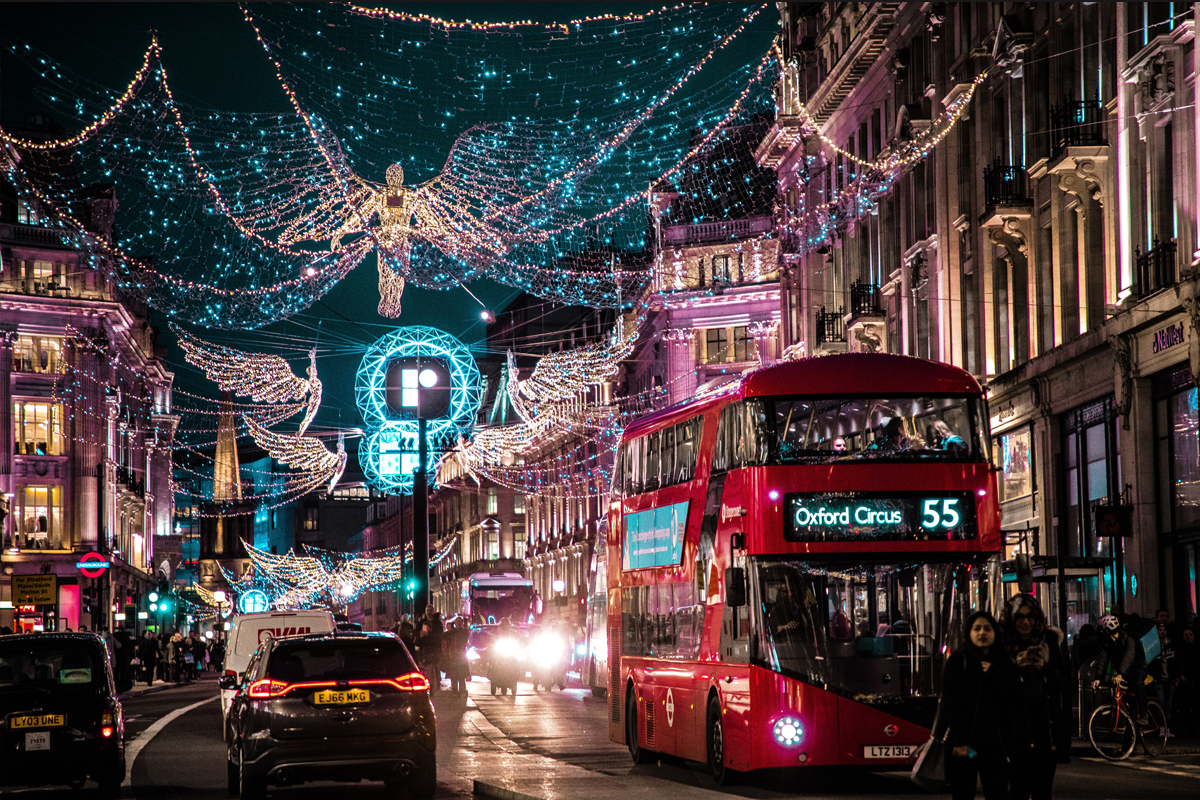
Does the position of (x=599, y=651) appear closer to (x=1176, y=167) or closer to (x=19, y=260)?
(x=1176, y=167)

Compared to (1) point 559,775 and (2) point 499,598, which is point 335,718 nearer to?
(1) point 559,775

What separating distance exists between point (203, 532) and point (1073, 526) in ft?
408

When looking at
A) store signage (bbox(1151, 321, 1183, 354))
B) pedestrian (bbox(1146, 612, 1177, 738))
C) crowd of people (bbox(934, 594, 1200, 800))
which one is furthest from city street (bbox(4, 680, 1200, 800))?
store signage (bbox(1151, 321, 1183, 354))

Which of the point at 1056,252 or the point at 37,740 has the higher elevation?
the point at 1056,252

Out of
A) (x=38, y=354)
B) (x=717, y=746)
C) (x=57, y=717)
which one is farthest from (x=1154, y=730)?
(x=38, y=354)

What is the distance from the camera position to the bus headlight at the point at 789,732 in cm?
1570

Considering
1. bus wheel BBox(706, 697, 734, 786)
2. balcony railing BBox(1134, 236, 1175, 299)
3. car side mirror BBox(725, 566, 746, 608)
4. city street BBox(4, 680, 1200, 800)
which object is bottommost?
city street BBox(4, 680, 1200, 800)

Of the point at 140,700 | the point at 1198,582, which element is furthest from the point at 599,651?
the point at 1198,582

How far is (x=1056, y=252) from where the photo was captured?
3172cm

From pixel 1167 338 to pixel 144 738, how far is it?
55.6ft

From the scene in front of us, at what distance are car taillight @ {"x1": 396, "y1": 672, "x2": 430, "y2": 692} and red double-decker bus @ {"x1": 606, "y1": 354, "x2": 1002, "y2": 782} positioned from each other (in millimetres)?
3014

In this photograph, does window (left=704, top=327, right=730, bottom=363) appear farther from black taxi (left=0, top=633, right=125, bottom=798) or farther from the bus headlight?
the bus headlight

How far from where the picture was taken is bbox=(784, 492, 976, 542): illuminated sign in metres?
16.0

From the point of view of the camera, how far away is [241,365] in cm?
3547
